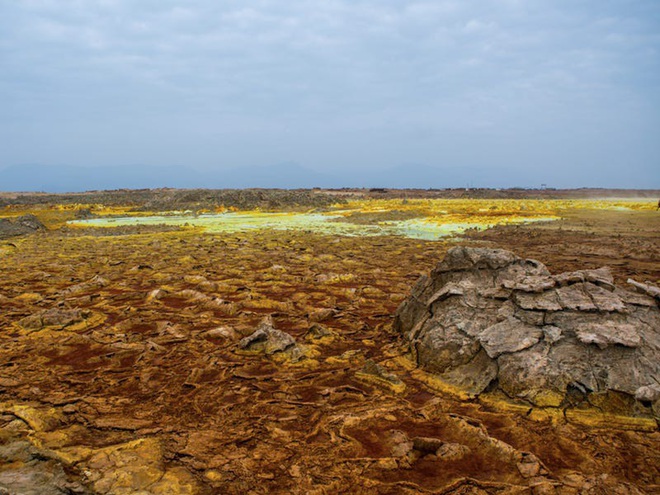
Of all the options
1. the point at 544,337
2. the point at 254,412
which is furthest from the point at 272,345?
the point at 544,337

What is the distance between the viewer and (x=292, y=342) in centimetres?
558

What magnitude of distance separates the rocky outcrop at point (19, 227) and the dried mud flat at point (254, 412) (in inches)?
533

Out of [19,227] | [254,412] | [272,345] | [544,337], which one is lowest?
[254,412]

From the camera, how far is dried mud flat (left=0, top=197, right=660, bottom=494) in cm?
310

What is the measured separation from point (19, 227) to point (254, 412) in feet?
73.8

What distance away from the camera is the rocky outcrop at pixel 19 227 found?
1967 centimetres

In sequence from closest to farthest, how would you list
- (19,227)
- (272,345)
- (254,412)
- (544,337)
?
(254,412) < (544,337) < (272,345) < (19,227)

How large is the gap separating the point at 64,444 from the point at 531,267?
5.68 metres

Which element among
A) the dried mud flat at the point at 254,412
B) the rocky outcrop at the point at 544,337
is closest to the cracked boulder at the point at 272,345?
the dried mud flat at the point at 254,412

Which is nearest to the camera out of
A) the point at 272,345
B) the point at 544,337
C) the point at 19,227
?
the point at 544,337

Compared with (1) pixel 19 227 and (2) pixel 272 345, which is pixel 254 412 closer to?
(2) pixel 272 345

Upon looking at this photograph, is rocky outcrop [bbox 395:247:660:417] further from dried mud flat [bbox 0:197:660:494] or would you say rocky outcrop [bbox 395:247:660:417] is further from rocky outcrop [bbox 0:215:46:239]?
rocky outcrop [bbox 0:215:46:239]

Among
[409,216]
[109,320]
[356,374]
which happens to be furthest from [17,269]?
[409,216]

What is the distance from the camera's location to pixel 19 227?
20.9 meters
